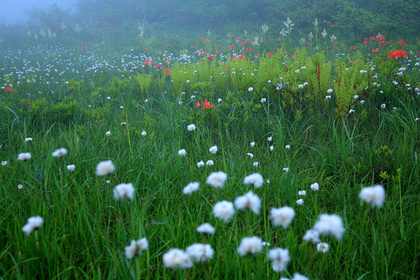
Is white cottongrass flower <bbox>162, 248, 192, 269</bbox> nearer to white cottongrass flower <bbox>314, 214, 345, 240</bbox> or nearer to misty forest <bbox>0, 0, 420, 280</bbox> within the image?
misty forest <bbox>0, 0, 420, 280</bbox>

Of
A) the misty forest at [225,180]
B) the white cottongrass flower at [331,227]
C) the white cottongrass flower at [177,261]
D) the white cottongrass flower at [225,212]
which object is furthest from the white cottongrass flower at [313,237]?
the white cottongrass flower at [177,261]

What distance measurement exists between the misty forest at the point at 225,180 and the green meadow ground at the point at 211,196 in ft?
0.04

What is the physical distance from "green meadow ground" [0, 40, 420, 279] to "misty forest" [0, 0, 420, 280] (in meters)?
0.01

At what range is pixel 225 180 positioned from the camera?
5.94 ft

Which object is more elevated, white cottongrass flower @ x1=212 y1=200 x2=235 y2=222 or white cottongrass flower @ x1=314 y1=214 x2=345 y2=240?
white cottongrass flower @ x1=212 y1=200 x2=235 y2=222

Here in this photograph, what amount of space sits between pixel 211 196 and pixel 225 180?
15 cm

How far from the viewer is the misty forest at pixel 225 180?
118 cm

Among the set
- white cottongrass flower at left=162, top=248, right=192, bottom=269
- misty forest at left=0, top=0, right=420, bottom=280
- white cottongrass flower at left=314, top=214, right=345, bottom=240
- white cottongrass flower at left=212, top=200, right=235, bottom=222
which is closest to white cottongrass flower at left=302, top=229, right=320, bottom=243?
misty forest at left=0, top=0, right=420, bottom=280

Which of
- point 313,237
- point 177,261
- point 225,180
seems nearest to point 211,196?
point 225,180

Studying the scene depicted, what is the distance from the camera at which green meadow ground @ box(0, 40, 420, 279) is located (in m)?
1.25

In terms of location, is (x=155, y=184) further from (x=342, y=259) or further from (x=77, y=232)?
(x=342, y=259)

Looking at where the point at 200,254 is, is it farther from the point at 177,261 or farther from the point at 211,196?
the point at 211,196

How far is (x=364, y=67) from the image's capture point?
3.69m

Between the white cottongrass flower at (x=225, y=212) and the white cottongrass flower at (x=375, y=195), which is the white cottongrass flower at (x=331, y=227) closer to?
the white cottongrass flower at (x=375, y=195)
